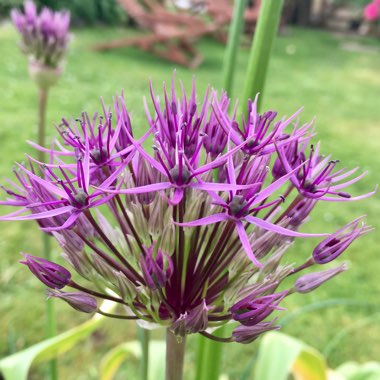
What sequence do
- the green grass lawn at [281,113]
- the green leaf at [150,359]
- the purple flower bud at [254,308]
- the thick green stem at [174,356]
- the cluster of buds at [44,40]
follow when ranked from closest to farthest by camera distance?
the purple flower bud at [254,308], the thick green stem at [174,356], the green leaf at [150,359], the cluster of buds at [44,40], the green grass lawn at [281,113]

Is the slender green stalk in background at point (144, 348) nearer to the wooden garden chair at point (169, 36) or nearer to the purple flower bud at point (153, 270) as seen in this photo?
the purple flower bud at point (153, 270)

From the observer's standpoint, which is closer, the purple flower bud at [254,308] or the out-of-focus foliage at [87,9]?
the purple flower bud at [254,308]

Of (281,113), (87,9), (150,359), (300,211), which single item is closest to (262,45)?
(300,211)

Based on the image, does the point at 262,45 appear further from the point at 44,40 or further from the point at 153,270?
the point at 44,40

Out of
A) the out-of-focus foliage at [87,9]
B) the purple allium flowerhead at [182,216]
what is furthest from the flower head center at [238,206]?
the out-of-focus foliage at [87,9]

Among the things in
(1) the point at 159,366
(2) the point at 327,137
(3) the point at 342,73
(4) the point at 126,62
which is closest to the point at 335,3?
(3) the point at 342,73

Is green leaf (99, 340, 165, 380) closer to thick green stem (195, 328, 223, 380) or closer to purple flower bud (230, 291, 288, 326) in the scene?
thick green stem (195, 328, 223, 380)

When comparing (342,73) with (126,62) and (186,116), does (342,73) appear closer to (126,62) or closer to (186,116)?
(126,62)
